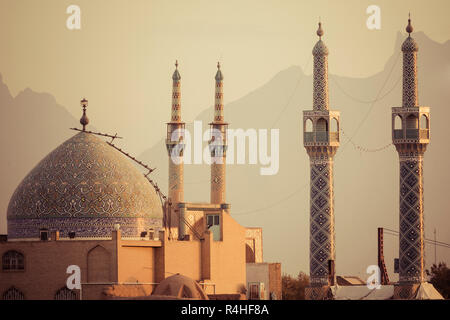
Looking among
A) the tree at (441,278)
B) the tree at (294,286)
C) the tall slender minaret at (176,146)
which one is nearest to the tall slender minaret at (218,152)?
the tall slender minaret at (176,146)

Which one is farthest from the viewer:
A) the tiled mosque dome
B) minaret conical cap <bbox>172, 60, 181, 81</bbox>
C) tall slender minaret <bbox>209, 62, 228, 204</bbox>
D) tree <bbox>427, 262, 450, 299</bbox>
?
minaret conical cap <bbox>172, 60, 181, 81</bbox>

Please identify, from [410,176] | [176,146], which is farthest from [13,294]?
[176,146]

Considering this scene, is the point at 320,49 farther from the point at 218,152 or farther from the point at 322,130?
the point at 218,152

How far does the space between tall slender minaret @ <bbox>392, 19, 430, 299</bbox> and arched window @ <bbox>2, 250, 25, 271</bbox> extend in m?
11.1

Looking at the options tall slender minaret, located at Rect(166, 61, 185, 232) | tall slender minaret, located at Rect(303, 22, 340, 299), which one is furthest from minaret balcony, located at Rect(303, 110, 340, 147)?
tall slender minaret, located at Rect(166, 61, 185, 232)

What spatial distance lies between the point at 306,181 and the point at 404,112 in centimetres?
1135

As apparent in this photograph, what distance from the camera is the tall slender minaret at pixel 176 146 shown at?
2046 inches

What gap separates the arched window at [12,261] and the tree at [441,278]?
17.0 meters

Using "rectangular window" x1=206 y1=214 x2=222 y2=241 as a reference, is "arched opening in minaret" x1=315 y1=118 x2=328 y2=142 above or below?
above

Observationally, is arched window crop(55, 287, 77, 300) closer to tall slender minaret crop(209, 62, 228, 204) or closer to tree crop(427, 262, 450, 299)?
tall slender minaret crop(209, 62, 228, 204)

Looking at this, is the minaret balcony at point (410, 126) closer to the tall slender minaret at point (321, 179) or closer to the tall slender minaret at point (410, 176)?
the tall slender minaret at point (410, 176)

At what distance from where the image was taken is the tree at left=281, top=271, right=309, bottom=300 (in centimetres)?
5619

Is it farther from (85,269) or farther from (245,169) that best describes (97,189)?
(245,169)

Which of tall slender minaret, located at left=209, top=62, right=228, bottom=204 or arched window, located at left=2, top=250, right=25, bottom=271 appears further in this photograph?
tall slender minaret, located at left=209, top=62, right=228, bottom=204
